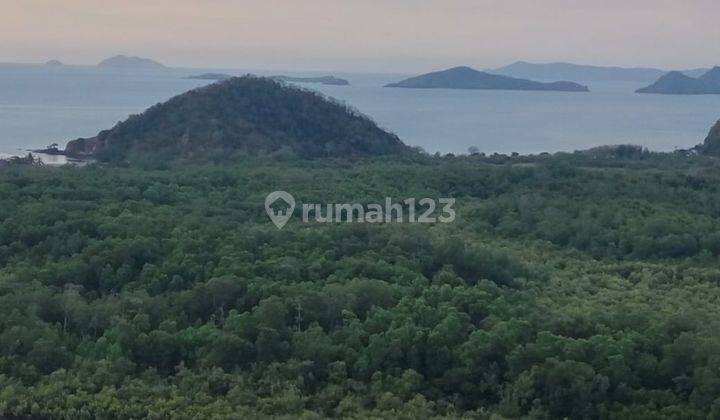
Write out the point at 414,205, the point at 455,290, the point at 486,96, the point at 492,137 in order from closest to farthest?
1. the point at 455,290
2. the point at 414,205
3. the point at 492,137
4. the point at 486,96

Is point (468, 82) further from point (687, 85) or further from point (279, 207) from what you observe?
point (279, 207)

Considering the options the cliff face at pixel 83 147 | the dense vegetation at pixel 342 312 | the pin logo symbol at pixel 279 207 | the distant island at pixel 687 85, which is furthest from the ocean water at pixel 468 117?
the dense vegetation at pixel 342 312

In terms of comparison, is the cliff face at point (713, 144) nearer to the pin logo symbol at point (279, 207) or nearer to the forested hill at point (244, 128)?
the forested hill at point (244, 128)

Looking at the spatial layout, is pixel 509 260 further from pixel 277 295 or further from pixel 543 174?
pixel 543 174

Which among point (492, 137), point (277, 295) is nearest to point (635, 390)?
point (277, 295)

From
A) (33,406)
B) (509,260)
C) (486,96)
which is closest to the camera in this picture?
(33,406)

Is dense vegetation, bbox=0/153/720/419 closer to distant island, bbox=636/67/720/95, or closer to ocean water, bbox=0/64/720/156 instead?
ocean water, bbox=0/64/720/156

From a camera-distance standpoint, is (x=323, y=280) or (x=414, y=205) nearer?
(x=323, y=280)
